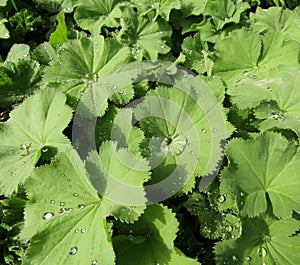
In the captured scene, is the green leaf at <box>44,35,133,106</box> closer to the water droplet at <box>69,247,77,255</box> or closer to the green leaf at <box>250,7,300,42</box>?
the water droplet at <box>69,247,77,255</box>

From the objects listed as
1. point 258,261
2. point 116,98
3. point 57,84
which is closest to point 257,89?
point 116,98

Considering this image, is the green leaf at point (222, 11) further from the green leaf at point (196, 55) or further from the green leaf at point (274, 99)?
the green leaf at point (274, 99)

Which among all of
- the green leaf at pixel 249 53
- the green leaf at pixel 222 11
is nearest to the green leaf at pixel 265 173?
the green leaf at pixel 249 53

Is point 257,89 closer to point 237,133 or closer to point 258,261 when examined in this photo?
point 237,133

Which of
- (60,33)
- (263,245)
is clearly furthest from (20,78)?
(263,245)

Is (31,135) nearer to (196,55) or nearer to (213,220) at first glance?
(213,220)

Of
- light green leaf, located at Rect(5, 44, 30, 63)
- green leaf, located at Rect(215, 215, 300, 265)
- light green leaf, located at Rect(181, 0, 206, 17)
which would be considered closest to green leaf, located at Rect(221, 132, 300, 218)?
green leaf, located at Rect(215, 215, 300, 265)
